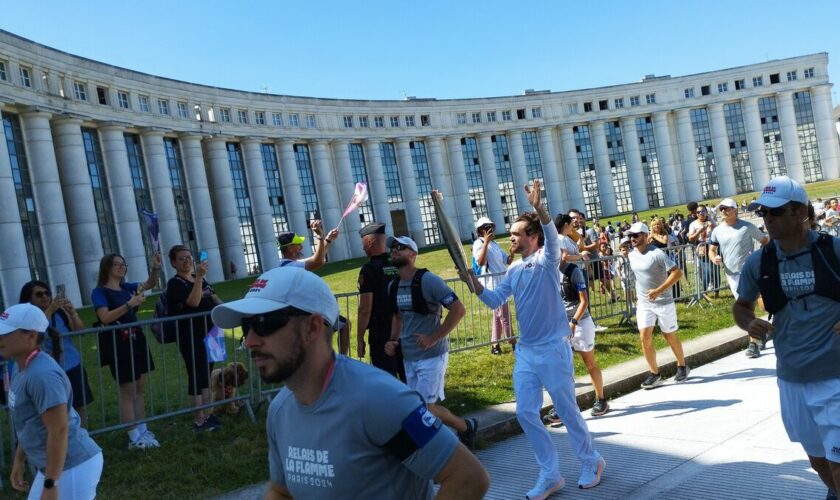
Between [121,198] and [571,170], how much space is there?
5034 cm

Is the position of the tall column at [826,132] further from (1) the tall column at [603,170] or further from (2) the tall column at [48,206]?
(2) the tall column at [48,206]

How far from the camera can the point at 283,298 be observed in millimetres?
2178

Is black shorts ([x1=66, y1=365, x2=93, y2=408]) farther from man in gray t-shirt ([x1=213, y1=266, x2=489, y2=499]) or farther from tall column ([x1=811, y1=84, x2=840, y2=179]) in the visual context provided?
tall column ([x1=811, y1=84, x2=840, y2=179])

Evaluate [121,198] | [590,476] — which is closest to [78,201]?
[121,198]

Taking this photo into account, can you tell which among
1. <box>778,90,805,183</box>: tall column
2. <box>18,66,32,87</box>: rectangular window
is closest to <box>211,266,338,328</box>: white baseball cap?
<box>18,66,32,87</box>: rectangular window

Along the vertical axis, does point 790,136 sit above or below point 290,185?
below

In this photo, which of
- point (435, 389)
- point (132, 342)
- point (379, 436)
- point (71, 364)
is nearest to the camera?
point (379, 436)

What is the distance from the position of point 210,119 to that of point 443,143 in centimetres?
2772

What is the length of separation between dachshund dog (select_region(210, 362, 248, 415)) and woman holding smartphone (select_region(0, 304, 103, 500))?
13.9 feet

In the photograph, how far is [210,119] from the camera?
5491 cm

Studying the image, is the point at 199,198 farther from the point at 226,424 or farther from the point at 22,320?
the point at 22,320

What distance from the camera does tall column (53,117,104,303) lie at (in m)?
40.8

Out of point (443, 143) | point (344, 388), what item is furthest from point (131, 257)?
point (344, 388)

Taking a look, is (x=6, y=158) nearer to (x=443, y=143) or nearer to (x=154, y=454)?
(x=154, y=454)
